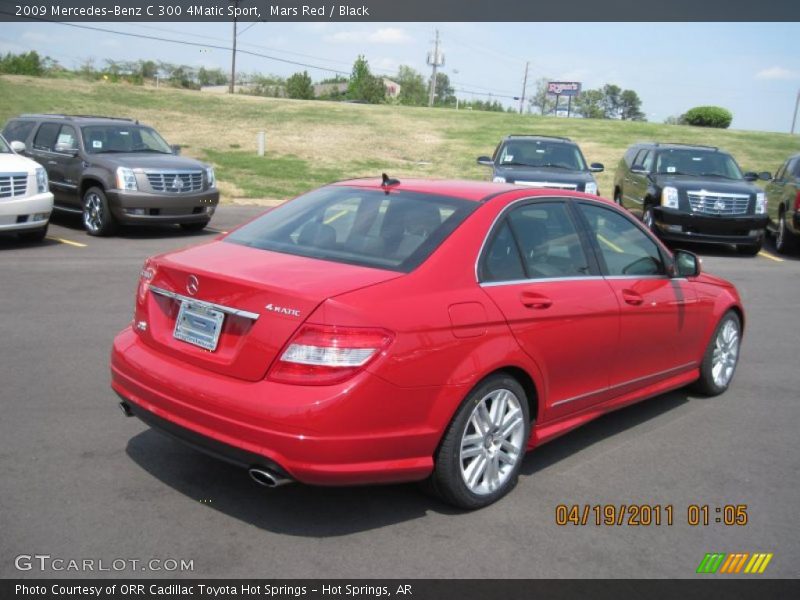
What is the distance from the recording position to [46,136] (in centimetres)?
1483

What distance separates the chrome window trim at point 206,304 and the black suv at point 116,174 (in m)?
9.40

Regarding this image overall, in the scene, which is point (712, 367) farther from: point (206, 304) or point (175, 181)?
point (175, 181)

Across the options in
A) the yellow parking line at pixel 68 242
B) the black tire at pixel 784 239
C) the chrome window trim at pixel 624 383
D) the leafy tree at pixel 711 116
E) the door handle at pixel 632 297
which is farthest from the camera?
the leafy tree at pixel 711 116

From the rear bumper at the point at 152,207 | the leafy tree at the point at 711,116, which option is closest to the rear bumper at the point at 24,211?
the rear bumper at the point at 152,207

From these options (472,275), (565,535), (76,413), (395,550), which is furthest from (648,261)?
(76,413)

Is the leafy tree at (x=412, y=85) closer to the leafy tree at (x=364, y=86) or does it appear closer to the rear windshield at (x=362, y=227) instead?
the leafy tree at (x=364, y=86)

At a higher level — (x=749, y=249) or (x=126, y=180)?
(x=126, y=180)

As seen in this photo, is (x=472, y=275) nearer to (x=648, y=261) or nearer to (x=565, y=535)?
(x=565, y=535)

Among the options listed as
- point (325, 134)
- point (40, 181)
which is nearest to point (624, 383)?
point (40, 181)

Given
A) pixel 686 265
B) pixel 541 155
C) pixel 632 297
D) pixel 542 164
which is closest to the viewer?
pixel 632 297

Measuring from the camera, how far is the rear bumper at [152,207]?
13234 mm

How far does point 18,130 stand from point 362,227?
12967mm

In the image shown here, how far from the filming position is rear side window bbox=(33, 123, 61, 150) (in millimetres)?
14664
